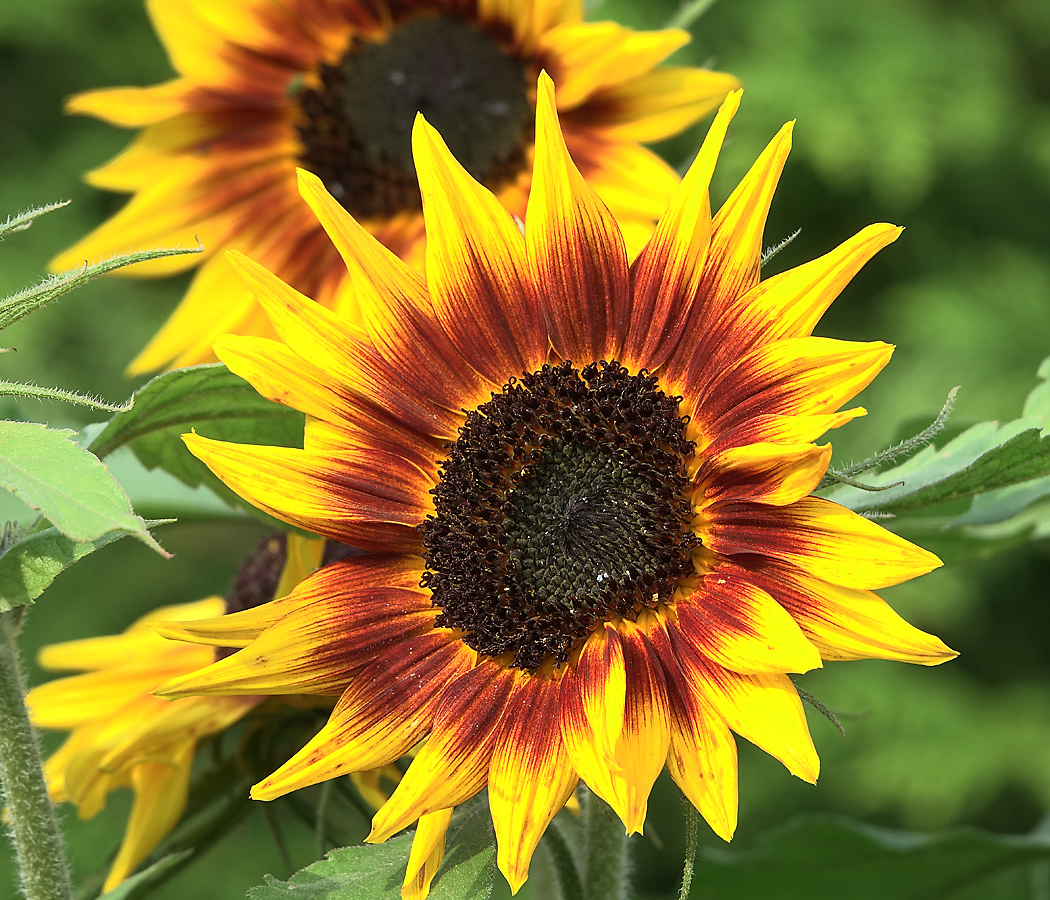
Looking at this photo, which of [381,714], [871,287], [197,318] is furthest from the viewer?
[871,287]

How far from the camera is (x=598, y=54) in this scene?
874 mm

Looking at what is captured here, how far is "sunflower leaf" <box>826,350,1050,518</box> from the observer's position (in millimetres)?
620

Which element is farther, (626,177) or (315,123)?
(315,123)

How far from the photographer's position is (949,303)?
204cm

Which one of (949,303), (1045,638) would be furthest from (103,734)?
(1045,638)

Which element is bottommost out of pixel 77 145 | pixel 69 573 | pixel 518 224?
pixel 518 224

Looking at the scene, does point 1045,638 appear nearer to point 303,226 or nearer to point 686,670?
point 303,226

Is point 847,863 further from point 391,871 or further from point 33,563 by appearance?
point 33,563

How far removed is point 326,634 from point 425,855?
10 cm

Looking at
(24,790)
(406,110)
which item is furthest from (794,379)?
(406,110)

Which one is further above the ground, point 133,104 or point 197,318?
point 133,104

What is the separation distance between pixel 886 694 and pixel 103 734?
1403mm

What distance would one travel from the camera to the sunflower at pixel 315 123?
36.6 inches

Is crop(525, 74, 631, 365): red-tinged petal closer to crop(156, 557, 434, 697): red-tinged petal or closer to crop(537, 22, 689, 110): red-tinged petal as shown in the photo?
crop(156, 557, 434, 697): red-tinged petal
